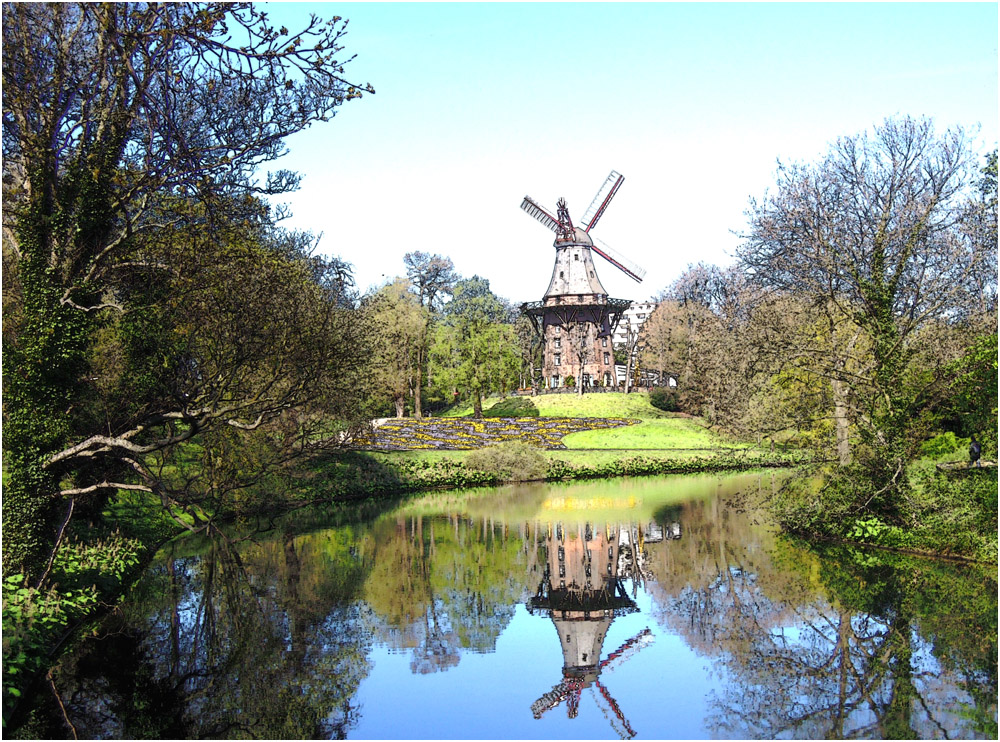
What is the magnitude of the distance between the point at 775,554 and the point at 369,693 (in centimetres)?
1276

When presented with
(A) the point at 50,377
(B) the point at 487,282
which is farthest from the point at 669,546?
(B) the point at 487,282

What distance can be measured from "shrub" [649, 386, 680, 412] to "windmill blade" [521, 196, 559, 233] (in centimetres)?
1435

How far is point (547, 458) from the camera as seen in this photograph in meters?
42.7

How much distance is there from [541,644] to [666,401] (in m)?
49.1

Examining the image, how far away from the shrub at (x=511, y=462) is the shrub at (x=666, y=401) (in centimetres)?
2278

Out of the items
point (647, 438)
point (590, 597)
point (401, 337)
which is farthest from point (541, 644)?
point (401, 337)

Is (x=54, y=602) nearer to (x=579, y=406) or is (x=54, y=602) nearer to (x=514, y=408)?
(x=579, y=406)

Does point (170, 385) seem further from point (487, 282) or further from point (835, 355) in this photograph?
point (487, 282)

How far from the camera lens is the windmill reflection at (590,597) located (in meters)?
12.4

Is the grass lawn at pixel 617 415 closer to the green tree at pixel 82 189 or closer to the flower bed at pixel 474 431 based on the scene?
the flower bed at pixel 474 431

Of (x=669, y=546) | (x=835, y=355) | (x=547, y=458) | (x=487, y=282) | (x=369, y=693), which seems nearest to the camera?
(x=369, y=693)

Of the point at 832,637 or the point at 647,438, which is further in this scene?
the point at 647,438

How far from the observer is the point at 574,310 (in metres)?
66.3

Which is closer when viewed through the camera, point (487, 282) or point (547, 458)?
point (547, 458)
